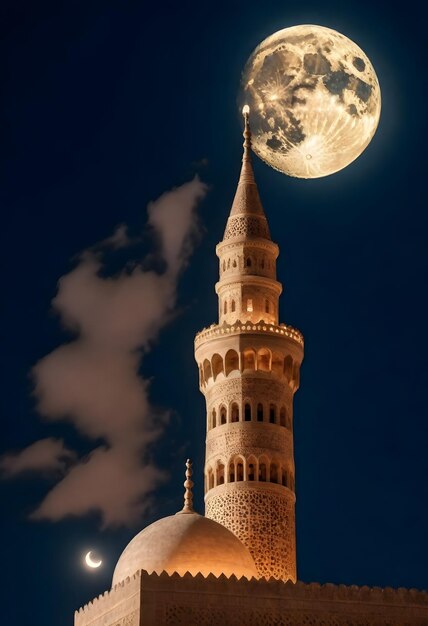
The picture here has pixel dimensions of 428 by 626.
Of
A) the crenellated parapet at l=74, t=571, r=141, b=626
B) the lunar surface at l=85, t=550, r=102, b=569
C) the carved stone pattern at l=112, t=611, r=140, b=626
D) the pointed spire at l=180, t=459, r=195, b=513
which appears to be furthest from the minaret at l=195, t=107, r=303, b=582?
the carved stone pattern at l=112, t=611, r=140, b=626

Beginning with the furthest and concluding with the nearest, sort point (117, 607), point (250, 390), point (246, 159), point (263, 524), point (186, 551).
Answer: point (246, 159) → point (250, 390) → point (263, 524) → point (186, 551) → point (117, 607)

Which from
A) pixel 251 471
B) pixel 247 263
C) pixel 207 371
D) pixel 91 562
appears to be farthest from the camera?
pixel 91 562

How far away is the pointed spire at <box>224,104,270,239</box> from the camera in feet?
150

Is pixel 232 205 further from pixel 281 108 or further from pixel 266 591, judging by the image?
pixel 266 591

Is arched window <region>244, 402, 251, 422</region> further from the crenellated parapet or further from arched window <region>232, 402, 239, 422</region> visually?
the crenellated parapet

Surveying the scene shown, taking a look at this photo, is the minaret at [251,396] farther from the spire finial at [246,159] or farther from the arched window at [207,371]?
the spire finial at [246,159]

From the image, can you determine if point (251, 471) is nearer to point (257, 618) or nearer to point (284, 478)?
point (284, 478)

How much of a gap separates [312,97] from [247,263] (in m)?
6.80

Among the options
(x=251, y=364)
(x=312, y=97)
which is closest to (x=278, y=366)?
(x=251, y=364)

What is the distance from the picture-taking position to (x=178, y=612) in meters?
35.1

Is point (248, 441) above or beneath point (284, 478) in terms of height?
above

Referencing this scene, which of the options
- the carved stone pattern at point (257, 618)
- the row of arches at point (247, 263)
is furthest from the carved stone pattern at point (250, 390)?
the carved stone pattern at point (257, 618)

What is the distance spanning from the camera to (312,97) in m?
40.3

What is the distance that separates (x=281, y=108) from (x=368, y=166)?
12.4m
